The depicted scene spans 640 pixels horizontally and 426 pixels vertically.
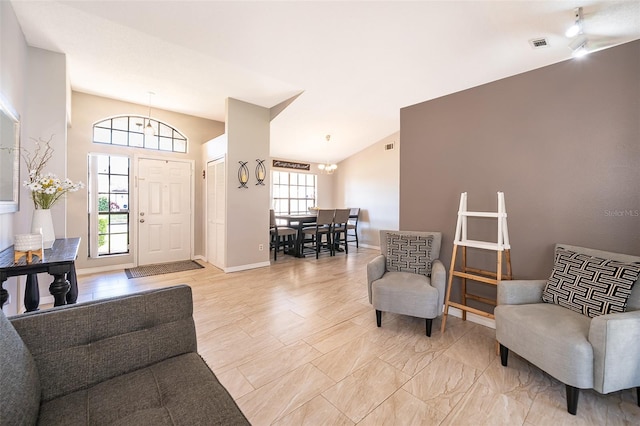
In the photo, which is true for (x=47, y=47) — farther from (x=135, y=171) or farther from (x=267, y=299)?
(x=267, y=299)

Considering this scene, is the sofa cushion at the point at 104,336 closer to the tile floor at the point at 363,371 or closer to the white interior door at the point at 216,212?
the tile floor at the point at 363,371

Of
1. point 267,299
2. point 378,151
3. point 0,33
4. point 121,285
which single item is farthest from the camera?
point 378,151

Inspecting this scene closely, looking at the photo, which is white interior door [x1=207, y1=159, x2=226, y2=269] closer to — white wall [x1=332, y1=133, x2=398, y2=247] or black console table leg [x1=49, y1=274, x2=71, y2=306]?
black console table leg [x1=49, y1=274, x2=71, y2=306]

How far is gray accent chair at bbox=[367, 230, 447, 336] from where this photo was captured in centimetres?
230

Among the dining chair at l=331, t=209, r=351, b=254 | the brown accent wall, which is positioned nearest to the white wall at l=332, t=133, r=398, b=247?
the dining chair at l=331, t=209, r=351, b=254

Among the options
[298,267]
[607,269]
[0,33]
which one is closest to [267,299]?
[298,267]

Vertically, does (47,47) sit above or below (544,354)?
above

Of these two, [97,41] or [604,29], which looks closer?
[604,29]

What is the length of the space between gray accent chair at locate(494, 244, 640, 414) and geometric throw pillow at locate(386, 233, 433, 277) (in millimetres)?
905

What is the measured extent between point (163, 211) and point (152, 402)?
4.53 metres

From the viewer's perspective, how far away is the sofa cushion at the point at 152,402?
0.89m

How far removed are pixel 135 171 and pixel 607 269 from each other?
5.86 metres

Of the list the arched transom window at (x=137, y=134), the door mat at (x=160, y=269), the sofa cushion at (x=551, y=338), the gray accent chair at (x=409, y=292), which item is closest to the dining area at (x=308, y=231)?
the door mat at (x=160, y=269)

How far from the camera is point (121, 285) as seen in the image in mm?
3660
